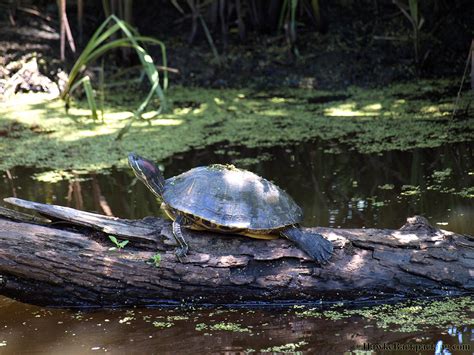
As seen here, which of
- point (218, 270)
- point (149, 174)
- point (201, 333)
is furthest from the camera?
point (149, 174)

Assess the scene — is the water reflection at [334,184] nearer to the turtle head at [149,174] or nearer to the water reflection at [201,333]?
the turtle head at [149,174]

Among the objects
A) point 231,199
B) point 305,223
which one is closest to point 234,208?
point 231,199

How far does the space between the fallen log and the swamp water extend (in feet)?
0.25

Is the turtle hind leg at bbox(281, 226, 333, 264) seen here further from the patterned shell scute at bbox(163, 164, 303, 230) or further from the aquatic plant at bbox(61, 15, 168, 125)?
the aquatic plant at bbox(61, 15, 168, 125)

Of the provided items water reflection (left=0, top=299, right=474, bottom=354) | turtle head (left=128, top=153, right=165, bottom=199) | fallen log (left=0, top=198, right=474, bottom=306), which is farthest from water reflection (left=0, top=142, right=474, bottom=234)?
water reflection (left=0, top=299, right=474, bottom=354)

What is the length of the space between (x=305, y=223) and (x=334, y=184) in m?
0.70

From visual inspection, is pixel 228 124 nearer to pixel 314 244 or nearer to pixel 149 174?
pixel 149 174

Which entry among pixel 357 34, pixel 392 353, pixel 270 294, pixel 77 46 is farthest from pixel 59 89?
pixel 392 353

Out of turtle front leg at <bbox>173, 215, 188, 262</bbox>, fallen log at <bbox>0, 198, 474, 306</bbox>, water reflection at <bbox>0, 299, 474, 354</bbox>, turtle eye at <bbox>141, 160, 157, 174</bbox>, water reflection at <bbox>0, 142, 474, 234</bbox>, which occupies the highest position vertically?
turtle eye at <bbox>141, 160, 157, 174</bbox>

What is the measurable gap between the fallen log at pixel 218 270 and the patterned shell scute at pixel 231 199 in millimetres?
127

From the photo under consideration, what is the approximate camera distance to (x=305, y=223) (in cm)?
434

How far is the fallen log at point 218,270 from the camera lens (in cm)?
332

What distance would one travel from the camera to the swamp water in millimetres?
3080

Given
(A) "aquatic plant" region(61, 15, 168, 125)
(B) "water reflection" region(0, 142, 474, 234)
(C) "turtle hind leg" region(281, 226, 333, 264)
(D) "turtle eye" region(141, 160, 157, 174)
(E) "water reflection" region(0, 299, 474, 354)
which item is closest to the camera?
(E) "water reflection" region(0, 299, 474, 354)
